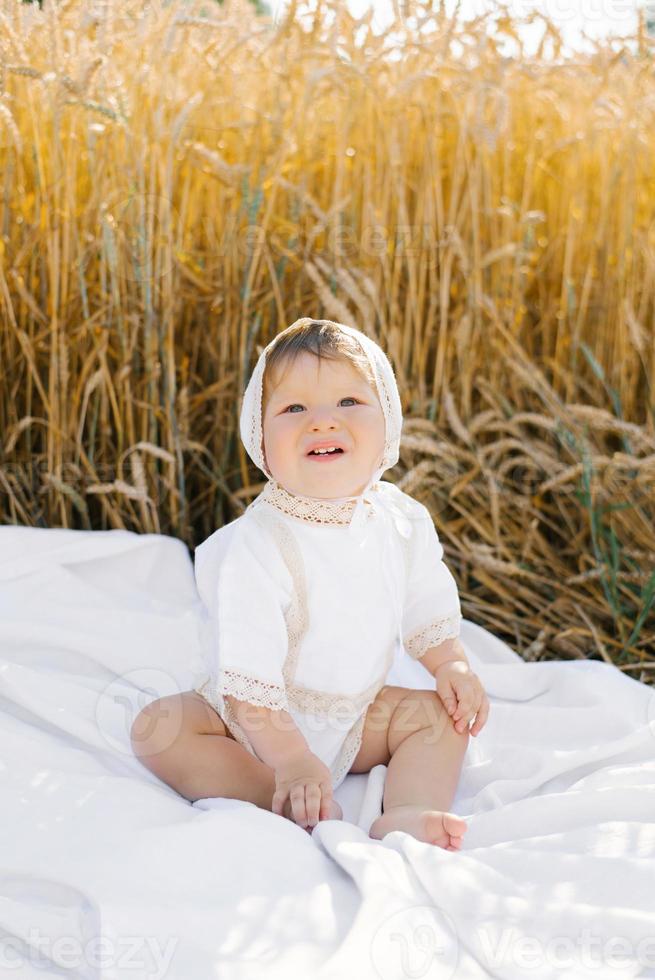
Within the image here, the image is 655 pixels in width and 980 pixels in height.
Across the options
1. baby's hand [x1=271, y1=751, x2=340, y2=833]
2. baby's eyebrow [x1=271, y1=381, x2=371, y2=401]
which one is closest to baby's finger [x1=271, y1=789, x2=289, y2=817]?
baby's hand [x1=271, y1=751, x2=340, y2=833]

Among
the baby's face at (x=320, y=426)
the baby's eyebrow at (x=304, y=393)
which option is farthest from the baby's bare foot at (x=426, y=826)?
the baby's eyebrow at (x=304, y=393)

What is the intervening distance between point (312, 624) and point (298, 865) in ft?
0.86

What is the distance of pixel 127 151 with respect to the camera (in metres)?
1.71

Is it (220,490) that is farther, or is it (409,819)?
(220,490)

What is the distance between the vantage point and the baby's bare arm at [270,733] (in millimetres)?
1075

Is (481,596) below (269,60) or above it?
below

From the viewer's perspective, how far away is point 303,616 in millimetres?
1156

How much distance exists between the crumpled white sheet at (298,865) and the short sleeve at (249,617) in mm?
120

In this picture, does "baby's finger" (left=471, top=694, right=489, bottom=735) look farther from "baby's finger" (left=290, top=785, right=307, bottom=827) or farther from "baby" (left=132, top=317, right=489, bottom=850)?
"baby's finger" (left=290, top=785, right=307, bottom=827)

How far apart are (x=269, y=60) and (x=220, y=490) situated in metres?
0.77

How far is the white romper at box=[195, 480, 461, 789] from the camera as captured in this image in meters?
1.11

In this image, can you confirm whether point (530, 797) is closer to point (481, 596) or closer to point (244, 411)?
point (244, 411)

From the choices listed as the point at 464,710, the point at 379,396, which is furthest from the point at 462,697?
the point at 379,396

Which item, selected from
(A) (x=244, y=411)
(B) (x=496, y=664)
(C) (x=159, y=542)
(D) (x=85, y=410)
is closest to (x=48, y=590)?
(C) (x=159, y=542)
